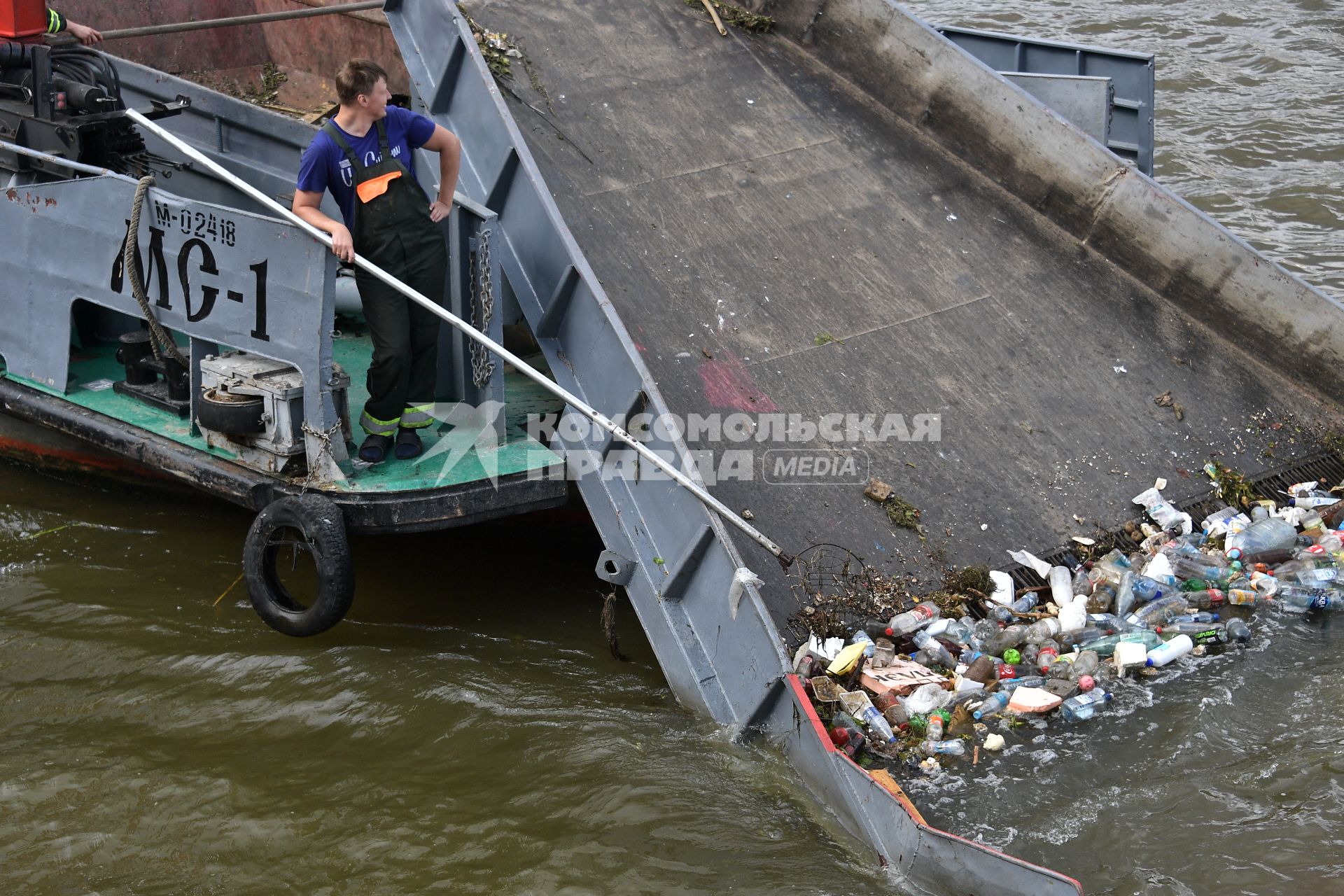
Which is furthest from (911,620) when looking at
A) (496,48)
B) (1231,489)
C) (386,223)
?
(496,48)

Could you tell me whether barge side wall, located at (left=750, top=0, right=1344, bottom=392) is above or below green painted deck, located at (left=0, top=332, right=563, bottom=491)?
above

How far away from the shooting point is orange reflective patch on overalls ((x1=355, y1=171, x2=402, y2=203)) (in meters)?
4.82

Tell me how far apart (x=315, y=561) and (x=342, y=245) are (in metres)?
1.30

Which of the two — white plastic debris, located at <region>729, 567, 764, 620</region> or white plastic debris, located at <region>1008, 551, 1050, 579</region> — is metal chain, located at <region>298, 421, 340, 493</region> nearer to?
white plastic debris, located at <region>729, 567, 764, 620</region>

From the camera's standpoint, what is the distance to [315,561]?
5.00 metres

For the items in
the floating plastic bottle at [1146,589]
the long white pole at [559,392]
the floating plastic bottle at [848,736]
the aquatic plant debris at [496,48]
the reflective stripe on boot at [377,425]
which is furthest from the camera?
the aquatic plant debris at [496,48]

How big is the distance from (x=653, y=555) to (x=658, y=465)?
502 millimetres

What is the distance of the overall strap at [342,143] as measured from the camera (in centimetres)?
477

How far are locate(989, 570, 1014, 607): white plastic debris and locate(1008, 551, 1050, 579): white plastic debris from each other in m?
0.12

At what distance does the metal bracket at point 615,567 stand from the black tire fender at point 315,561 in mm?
1016

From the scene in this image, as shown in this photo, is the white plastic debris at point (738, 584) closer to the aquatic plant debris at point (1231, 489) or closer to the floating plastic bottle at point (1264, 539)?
the floating plastic bottle at point (1264, 539)

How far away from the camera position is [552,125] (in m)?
6.23

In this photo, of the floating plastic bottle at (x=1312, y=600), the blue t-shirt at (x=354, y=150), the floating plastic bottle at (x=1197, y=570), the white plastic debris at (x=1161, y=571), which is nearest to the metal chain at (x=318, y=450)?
the blue t-shirt at (x=354, y=150)

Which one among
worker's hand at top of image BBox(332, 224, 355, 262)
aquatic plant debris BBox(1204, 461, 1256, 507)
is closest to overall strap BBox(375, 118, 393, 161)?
worker's hand at top of image BBox(332, 224, 355, 262)
